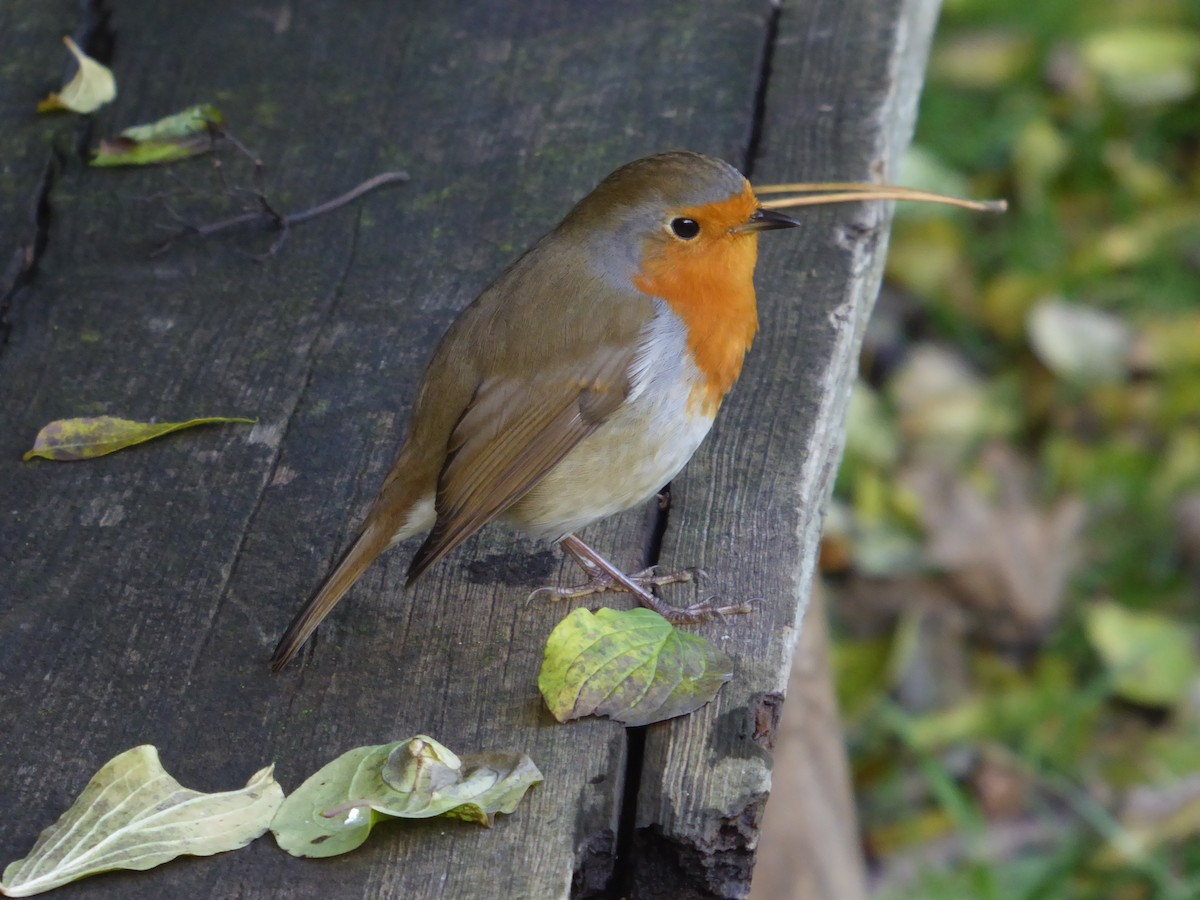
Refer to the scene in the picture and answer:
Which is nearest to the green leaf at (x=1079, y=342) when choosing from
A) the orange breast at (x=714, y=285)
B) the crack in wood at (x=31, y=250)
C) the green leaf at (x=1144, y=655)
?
the green leaf at (x=1144, y=655)

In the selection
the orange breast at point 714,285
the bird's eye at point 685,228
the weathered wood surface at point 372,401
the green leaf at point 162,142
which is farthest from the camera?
the green leaf at point 162,142

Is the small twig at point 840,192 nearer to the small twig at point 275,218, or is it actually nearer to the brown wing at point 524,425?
the brown wing at point 524,425

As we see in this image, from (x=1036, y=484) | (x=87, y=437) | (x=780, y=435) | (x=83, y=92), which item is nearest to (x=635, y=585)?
(x=780, y=435)

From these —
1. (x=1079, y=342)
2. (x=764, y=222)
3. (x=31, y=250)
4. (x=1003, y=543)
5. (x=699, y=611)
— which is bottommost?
(x=1003, y=543)

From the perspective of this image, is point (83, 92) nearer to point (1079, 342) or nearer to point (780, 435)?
point (780, 435)

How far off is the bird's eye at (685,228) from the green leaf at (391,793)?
1.01 metres

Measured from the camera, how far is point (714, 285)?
2.40 m

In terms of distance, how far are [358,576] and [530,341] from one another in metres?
0.49

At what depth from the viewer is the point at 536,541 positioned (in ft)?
7.34

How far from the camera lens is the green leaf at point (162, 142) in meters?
2.69

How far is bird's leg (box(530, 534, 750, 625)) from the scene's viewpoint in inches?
75.1

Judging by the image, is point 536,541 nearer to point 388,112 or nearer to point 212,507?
point 212,507

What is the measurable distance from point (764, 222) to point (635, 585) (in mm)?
663

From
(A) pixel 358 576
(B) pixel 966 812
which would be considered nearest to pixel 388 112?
(A) pixel 358 576
